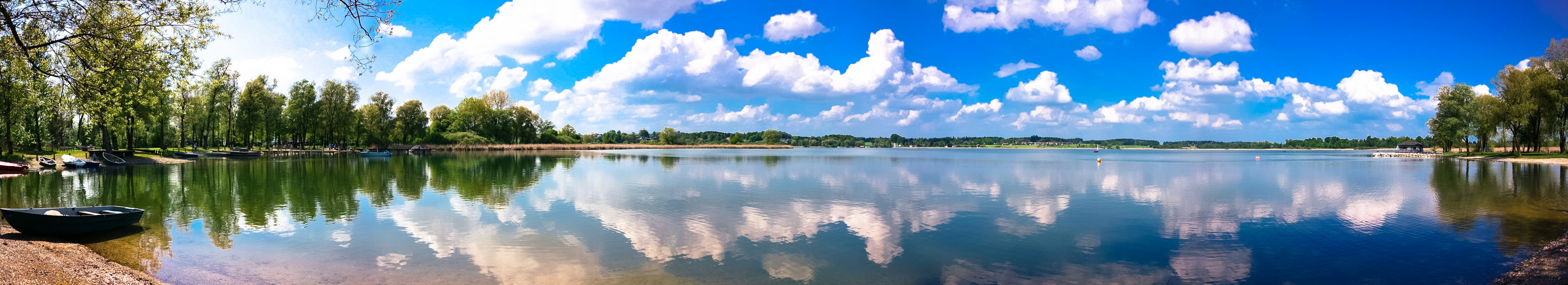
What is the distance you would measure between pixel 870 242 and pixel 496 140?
10145 centimetres

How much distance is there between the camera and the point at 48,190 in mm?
21531

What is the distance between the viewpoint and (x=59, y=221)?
1121cm

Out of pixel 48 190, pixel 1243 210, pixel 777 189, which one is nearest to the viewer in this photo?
pixel 1243 210

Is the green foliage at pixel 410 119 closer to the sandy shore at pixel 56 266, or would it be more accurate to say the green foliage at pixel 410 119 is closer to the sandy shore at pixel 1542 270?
the sandy shore at pixel 56 266

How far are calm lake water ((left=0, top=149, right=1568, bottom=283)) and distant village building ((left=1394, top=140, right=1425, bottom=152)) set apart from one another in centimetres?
9259

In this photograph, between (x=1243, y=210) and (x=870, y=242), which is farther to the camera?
(x=1243, y=210)

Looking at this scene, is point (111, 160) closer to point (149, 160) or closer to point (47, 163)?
point (47, 163)

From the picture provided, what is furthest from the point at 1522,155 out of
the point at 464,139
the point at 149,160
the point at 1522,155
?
the point at 464,139

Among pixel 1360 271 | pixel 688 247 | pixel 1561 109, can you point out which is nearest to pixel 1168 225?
pixel 1360 271

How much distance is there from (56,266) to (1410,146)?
13831 centimetres

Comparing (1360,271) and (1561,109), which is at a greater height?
(1561,109)

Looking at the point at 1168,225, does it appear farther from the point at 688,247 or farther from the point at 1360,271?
the point at 688,247

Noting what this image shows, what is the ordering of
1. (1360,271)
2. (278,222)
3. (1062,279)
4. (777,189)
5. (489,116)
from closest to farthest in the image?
1. (1062,279)
2. (1360,271)
3. (278,222)
4. (777,189)
5. (489,116)

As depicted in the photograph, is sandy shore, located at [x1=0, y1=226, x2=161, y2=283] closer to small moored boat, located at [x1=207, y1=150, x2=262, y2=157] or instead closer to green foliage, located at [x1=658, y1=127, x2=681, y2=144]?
small moored boat, located at [x1=207, y1=150, x2=262, y2=157]
